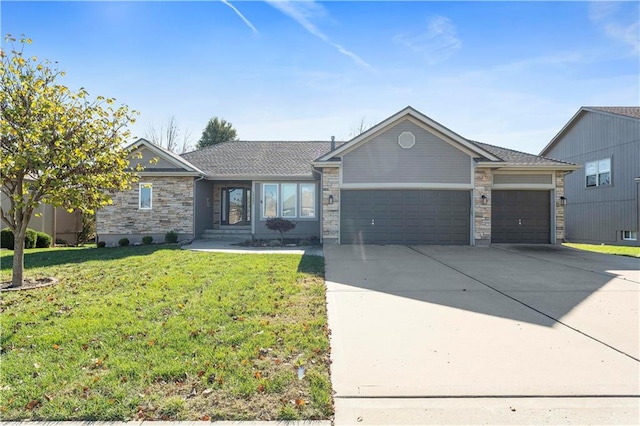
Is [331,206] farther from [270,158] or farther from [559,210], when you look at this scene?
[559,210]

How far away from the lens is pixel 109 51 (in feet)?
33.2

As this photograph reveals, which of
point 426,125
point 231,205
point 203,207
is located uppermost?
point 426,125

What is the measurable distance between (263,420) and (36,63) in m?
8.23

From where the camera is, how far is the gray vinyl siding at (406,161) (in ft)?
46.2

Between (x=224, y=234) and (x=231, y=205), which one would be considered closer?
(x=224, y=234)

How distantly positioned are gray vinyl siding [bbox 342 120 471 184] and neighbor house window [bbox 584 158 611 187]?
11.3 meters

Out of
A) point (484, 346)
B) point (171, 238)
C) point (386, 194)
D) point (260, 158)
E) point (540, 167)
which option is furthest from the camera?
point (260, 158)

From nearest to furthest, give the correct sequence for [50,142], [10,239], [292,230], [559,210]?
[50,142] → [10,239] → [559,210] → [292,230]

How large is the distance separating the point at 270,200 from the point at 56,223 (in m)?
11.1

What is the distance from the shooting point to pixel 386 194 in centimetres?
1422

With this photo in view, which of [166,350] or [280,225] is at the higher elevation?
[280,225]

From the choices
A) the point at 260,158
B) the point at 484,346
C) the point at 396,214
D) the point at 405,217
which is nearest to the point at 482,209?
the point at 405,217

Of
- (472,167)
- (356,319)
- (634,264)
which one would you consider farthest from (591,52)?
(356,319)

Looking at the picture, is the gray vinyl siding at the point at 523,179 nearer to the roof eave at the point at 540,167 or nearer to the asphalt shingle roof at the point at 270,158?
the roof eave at the point at 540,167
